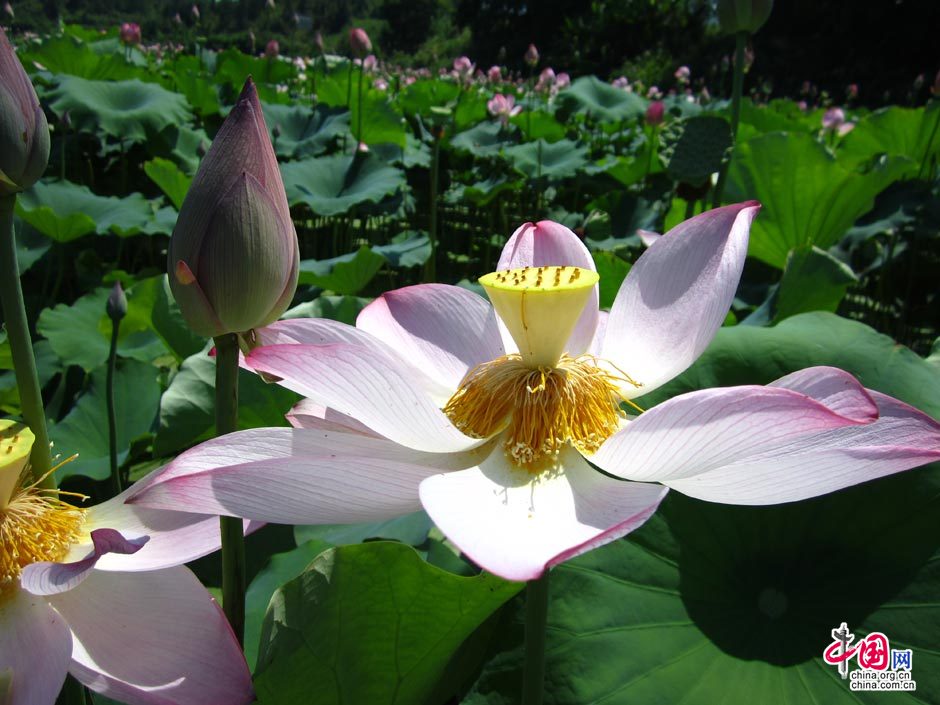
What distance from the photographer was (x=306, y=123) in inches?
176

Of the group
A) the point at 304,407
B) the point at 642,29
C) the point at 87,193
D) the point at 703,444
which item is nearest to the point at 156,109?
the point at 87,193

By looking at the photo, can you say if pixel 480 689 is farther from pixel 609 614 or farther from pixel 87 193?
pixel 87 193

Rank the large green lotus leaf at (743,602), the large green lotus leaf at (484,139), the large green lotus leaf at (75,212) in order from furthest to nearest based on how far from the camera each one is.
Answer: the large green lotus leaf at (484,139), the large green lotus leaf at (75,212), the large green lotus leaf at (743,602)

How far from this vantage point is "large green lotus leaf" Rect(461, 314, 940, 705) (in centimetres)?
80

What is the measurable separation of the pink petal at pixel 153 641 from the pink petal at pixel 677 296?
0.44 m

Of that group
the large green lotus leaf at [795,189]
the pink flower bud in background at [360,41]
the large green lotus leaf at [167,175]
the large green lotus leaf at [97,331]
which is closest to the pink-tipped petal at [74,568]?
the large green lotus leaf at [97,331]

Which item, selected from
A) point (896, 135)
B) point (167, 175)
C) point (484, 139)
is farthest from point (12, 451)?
point (484, 139)

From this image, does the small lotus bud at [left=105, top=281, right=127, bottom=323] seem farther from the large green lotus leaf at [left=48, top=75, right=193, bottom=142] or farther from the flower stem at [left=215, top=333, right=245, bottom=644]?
the large green lotus leaf at [left=48, top=75, right=193, bottom=142]

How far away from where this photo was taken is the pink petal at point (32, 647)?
1.70 feet

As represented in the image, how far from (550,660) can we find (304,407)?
1.23 ft

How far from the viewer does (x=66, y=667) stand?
0.54m

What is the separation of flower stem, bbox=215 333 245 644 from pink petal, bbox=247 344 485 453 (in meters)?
0.03

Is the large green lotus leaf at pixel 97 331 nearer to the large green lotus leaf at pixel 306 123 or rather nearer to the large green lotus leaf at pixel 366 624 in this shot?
the large green lotus leaf at pixel 366 624

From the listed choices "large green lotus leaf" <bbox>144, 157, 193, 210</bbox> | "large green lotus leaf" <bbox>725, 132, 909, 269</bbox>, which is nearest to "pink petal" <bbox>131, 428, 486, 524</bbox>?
"large green lotus leaf" <bbox>725, 132, 909, 269</bbox>
